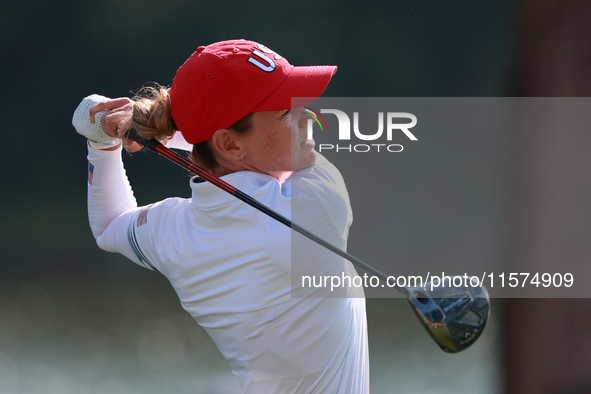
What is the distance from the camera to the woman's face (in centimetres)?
95

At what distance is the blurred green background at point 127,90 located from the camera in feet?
8.19

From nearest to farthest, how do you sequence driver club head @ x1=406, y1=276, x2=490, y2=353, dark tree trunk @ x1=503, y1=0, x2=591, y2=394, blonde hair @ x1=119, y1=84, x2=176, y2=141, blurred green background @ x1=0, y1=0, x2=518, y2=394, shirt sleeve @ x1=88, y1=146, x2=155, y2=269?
driver club head @ x1=406, y1=276, x2=490, y2=353, blonde hair @ x1=119, y1=84, x2=176, y2=141, shirt sleeve @ x1=88, y1=146, x2=155, y2=269, dark tree trunk @ x1=503, y1=0, x2=591, y2=394, blurred green background @ x1=0, y1=0, x2=518, y2=394

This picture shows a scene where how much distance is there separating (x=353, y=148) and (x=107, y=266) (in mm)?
1282

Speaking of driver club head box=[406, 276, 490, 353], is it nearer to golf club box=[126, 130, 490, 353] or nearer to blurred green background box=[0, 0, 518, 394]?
golf club box=[126, 130, 490, 353]

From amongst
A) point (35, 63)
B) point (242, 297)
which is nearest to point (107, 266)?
point (35, 63)

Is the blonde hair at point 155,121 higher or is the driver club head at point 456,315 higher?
the blonde hair at point 155,121

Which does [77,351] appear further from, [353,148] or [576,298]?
[576,298]

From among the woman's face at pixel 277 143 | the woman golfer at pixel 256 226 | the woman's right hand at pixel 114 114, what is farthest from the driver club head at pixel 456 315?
the woman's right hand at pixel 114 114

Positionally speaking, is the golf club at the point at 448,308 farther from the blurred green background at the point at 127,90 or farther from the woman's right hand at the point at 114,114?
the blurred green background at the point at 127,90

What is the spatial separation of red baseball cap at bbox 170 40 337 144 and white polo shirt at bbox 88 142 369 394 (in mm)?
104

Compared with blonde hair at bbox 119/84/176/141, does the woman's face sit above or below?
below

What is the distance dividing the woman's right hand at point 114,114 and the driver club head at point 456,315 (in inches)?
24.3

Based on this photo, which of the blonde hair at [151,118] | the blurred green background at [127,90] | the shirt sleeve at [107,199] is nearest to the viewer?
the blonde hair at [151,118]

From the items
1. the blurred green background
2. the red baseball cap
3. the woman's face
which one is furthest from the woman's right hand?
the blurred green background
